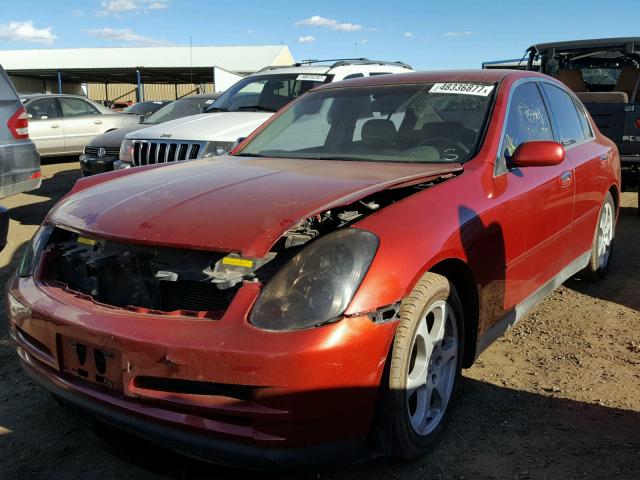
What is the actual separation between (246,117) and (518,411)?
4.96 meters

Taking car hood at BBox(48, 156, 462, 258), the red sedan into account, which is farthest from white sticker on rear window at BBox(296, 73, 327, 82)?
car hood at BBox(48, 156, 462, 258)

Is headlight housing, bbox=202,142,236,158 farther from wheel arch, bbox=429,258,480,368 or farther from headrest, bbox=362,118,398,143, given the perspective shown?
wheel arch, bbox=429,258,480,368

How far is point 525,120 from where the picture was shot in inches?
145

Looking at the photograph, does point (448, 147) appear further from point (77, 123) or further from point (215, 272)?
point (77, 123)

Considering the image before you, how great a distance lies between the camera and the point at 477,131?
3.37 m

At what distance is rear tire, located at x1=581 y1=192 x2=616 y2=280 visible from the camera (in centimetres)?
472

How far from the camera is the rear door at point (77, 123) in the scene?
12367 mm

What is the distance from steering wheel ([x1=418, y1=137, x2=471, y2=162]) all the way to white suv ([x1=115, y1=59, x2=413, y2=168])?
3.33 meters

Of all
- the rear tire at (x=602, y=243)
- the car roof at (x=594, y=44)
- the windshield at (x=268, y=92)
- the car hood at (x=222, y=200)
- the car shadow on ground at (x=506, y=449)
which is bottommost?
the car shadow on ground at (x=506, y=449)

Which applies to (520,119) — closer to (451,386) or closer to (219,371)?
(451,386)

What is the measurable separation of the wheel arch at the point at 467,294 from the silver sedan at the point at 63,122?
11117 mm

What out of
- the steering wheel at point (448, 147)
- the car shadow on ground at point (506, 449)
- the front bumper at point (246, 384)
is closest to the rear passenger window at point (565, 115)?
the steering wheel at point (448, 147)

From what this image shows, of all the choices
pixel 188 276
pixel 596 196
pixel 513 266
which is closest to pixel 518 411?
pixel 513 266

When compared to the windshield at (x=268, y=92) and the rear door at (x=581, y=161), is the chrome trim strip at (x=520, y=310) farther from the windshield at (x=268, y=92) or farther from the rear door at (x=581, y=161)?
the windshield at (x=268, y=92)
